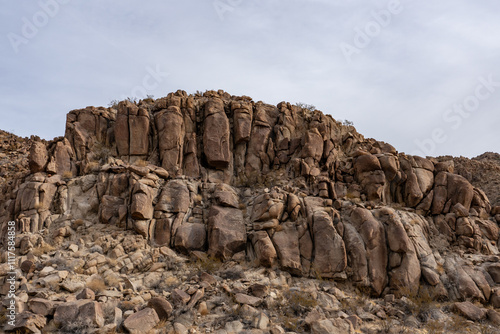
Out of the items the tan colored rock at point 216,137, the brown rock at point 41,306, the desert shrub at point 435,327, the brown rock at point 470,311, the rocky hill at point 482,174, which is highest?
the tan colored rock at point 216,137

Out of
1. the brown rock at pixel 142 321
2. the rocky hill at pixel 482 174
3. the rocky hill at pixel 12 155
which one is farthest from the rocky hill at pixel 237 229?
the rocky hill at pixel 482 174

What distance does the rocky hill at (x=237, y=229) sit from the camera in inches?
496

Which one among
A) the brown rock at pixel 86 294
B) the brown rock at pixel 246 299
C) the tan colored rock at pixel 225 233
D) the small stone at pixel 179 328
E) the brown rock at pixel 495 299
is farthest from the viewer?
the tan colored rock at pixel 225 233

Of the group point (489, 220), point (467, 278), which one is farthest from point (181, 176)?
point (489, 220)

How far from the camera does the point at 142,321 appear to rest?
1093 centimetres

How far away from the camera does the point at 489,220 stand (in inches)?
803

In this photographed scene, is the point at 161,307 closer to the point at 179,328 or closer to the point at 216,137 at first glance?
the point at 179,328

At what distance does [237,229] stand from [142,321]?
280 inches

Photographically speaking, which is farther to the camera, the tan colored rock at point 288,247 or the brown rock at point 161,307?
the tan colored rock at point 288,247

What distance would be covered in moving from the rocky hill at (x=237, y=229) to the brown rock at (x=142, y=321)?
4 cm

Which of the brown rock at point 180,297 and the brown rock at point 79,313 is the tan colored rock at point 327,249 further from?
the brown rock at point 79,313

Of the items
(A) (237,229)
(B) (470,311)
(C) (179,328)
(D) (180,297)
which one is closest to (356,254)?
(B) (470,311)

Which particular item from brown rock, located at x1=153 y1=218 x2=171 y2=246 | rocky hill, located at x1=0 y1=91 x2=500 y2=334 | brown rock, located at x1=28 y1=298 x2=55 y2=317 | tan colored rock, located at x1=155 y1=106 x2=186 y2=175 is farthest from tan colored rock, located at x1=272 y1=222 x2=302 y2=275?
brown rock, located at x1=28 y1=298 x2=55 y2=317

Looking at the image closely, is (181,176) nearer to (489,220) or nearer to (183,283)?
(183,283)
